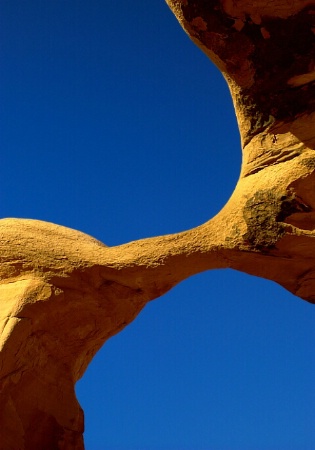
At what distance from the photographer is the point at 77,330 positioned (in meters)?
5.94

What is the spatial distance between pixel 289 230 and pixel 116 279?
158cm

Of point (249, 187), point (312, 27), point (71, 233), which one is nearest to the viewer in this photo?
point (312, 27)

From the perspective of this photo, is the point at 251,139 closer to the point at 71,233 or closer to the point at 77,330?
the point at 71,233

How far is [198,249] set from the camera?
5812 mm

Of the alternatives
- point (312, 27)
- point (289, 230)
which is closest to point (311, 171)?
point (289, 230)

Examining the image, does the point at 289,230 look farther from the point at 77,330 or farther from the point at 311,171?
the point at 77,330

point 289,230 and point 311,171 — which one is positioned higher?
point 311,171

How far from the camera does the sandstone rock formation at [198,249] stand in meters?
5.45

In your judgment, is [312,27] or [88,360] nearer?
[312,27]

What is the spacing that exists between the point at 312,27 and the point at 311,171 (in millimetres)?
1177

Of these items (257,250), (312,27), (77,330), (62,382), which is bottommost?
(62,382)

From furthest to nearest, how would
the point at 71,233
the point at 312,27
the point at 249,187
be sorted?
the point at 71,233
the point at 249,187
the point at 312,27

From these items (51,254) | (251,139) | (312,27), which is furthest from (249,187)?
(51,254)

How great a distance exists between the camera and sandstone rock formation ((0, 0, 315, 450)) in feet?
17.9
